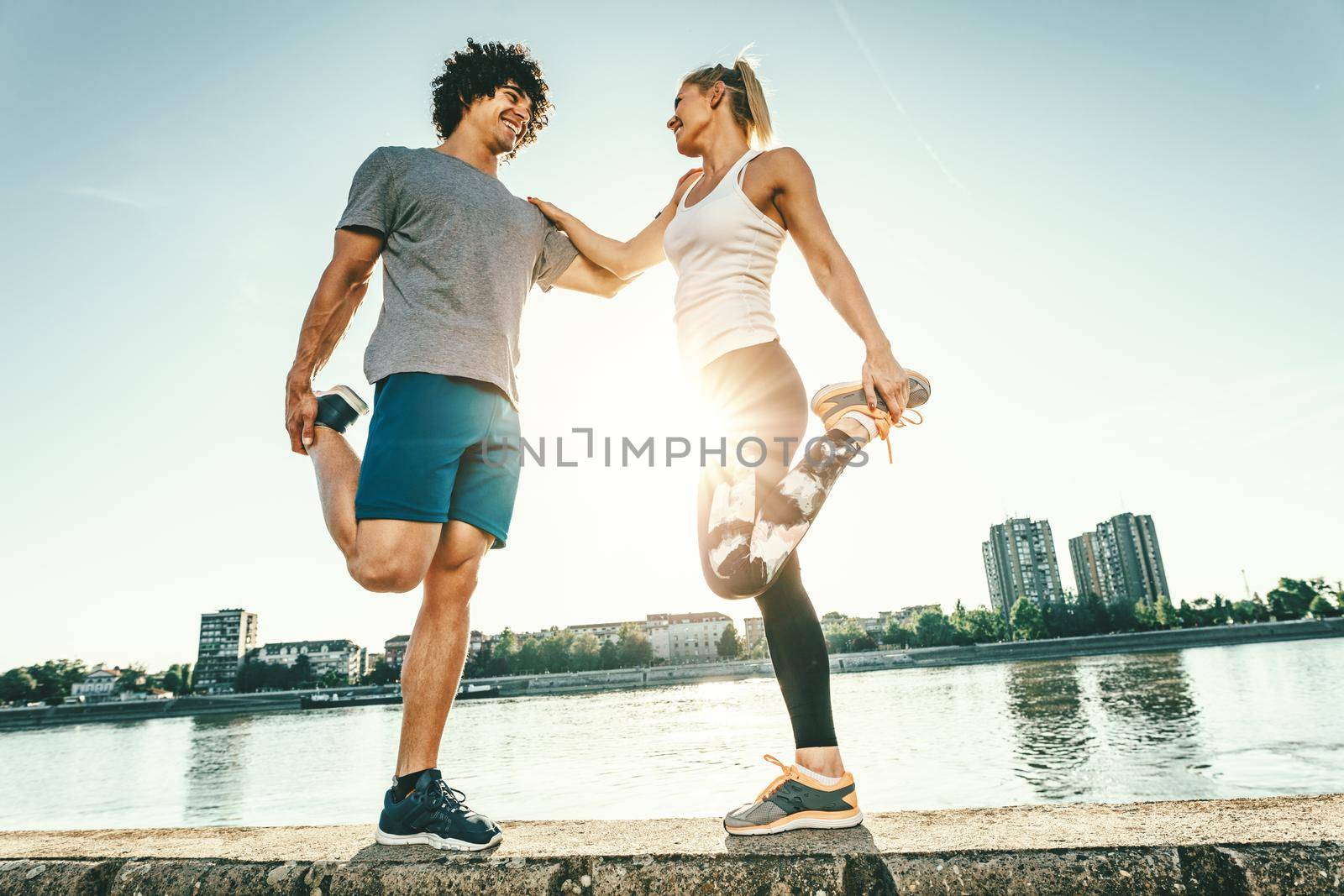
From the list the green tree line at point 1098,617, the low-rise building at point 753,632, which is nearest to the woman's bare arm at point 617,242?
the green tree line at point 1098,617

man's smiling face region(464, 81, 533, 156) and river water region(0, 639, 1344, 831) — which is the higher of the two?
man's smiling face region(464, 81, 533, 156)

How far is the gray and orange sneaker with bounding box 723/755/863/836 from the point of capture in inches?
70.8

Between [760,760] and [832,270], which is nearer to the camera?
[832,270]

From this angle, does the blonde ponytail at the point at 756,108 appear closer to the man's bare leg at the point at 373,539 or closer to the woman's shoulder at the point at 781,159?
the woman's shoulder at the point at 781,159

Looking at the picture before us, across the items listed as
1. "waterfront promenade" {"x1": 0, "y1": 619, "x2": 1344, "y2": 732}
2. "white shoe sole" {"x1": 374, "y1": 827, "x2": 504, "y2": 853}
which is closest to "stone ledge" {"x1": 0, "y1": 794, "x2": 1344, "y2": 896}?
Result: "white shoe sole" {"x1": 374, "y1": 827, "x2": 504, "y2": 853}

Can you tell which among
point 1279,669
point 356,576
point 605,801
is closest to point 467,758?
point 605,801

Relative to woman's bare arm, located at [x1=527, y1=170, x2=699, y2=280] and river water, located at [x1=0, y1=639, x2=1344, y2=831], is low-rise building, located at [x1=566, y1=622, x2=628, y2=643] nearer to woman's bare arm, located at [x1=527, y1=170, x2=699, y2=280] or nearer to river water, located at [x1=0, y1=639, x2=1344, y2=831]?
river water, located at [x1=0, y1=639, x2=1344, y2=831]

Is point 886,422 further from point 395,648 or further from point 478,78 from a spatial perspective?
point 395,648

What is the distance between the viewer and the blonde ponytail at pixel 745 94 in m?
2.80

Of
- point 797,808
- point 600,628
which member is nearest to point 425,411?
point 797,808

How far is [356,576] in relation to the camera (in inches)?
83.5

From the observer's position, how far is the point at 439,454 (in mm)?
2186

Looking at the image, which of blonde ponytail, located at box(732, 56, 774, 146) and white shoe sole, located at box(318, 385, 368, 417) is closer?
white shoe sole, located at box(318, 385, 368, 417)

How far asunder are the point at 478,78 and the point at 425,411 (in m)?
1.66
